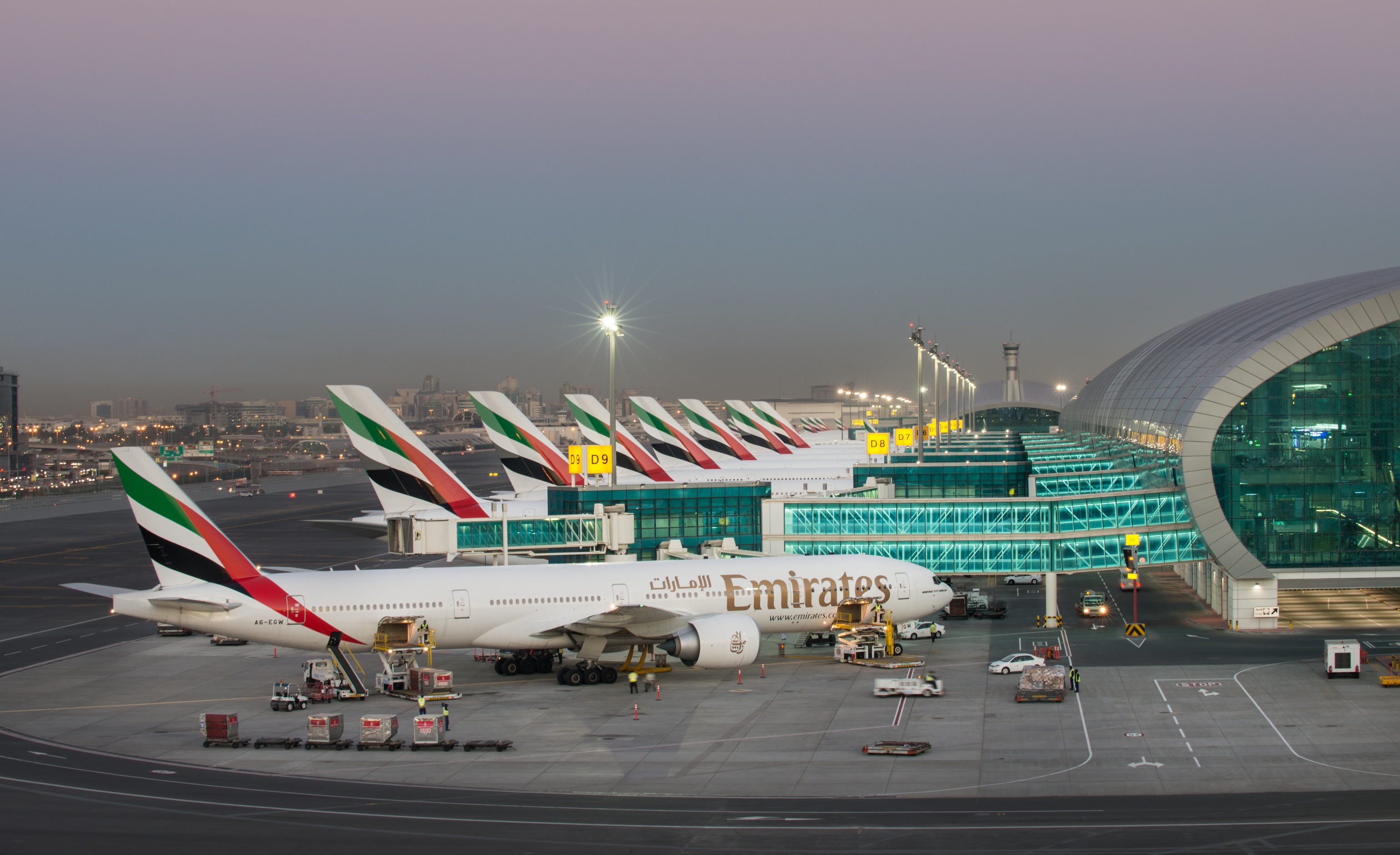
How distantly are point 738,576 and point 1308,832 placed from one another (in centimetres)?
2579

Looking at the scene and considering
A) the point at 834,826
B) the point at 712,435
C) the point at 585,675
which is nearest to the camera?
the point at 834,826

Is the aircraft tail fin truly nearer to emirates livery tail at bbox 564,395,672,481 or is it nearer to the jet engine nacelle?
the jet engine nacelle

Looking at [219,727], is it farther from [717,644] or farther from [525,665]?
[717,644]

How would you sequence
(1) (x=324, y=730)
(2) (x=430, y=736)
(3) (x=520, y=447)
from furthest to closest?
(3) (x=520, y=447), (1) (x=324, y=730), (2) (x=430, y=736)

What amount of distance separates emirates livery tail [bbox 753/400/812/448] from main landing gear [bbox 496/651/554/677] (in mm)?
107016

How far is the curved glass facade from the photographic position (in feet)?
191

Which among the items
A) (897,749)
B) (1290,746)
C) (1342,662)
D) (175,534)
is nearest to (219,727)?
(175,534)

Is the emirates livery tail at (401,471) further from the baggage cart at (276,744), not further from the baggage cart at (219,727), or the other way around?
the baggage cart at (276,744)

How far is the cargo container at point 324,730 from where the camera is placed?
35281 mm

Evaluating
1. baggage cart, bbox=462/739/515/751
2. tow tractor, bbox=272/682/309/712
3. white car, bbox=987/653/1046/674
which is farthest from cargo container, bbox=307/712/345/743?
white car, bbox=987/653/1046/674

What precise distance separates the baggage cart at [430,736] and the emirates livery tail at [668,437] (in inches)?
2627

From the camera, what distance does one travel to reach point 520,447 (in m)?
76.8

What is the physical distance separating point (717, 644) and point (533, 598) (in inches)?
298

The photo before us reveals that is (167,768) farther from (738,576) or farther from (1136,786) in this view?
(1136,786)
